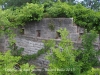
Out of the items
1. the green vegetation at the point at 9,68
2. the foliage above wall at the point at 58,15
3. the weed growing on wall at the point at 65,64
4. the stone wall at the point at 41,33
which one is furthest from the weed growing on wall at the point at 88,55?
the foliage above wall at the point at 58,15

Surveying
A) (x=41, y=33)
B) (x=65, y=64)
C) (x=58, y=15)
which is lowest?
(x=65, y=64)

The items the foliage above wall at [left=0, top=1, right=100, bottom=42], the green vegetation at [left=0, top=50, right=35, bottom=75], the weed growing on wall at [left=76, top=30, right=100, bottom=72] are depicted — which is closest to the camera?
the green vegetation at [left=0, top=50, right=35, bottom=75]

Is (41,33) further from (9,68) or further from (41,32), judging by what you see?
(9,68)

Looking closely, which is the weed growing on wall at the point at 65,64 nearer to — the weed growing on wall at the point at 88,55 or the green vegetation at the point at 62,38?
the green vegetation at the point at 62,38

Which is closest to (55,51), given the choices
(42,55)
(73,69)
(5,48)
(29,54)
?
(73,69)

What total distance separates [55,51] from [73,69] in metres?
0.46

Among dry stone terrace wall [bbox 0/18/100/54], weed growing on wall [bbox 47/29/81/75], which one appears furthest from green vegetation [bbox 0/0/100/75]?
dry stone terrace wall [bbox 0/18/100/54]

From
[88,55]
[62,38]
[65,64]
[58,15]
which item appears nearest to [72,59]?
[65,64]

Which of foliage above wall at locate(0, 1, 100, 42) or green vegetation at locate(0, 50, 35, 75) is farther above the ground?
foliage above wall at locate(0, 1, 100, 42)

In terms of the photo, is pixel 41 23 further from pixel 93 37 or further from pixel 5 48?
pixel 93 37

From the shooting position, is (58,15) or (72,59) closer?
(72,59)

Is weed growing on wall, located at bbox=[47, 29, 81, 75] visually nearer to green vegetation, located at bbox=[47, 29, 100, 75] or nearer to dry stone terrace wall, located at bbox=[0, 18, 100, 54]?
green vegetation, located at bbox=[47, 29, 100, 75]

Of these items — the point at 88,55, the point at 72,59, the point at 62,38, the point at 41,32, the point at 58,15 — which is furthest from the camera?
the point at 41,32

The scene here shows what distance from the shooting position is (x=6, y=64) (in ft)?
10.7
